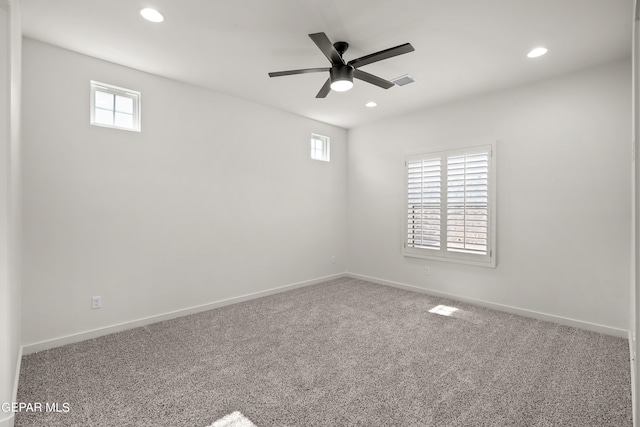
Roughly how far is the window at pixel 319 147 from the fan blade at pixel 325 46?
2694 mm

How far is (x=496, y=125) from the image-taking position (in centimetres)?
404

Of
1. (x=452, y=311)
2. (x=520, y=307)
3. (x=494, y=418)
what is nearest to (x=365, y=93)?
(x=452, y=311)

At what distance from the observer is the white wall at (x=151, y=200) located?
2893 mm

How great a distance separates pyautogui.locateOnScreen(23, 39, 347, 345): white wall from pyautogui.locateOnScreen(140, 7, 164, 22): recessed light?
1.07 m

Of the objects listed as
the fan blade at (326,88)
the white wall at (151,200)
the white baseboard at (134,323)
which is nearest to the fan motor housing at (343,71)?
the fan blade at (326,88)

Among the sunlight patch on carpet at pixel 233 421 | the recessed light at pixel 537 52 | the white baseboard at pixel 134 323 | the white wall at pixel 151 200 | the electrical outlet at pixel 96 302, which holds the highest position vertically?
the recessed light at pixel 537 52

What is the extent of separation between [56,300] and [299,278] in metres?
3.04

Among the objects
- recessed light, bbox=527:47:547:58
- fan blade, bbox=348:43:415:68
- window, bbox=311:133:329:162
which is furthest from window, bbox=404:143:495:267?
fan blade, bbox=348:43:415:68

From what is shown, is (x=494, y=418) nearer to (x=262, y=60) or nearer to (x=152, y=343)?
(x=152, y=343)

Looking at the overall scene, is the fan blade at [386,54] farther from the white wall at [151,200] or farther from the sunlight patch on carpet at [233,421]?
the sunlight patch on carpet at [233,421]

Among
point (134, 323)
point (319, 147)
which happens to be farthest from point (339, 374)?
point (319, 147)

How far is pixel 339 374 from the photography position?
2471 mm

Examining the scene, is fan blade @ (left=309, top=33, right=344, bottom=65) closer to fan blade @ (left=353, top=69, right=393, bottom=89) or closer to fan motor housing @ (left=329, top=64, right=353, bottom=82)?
fan motor housing @ (left=329, top=64, right=353, bottom=82)

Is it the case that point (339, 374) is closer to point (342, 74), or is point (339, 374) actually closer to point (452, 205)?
point (342, 74)
